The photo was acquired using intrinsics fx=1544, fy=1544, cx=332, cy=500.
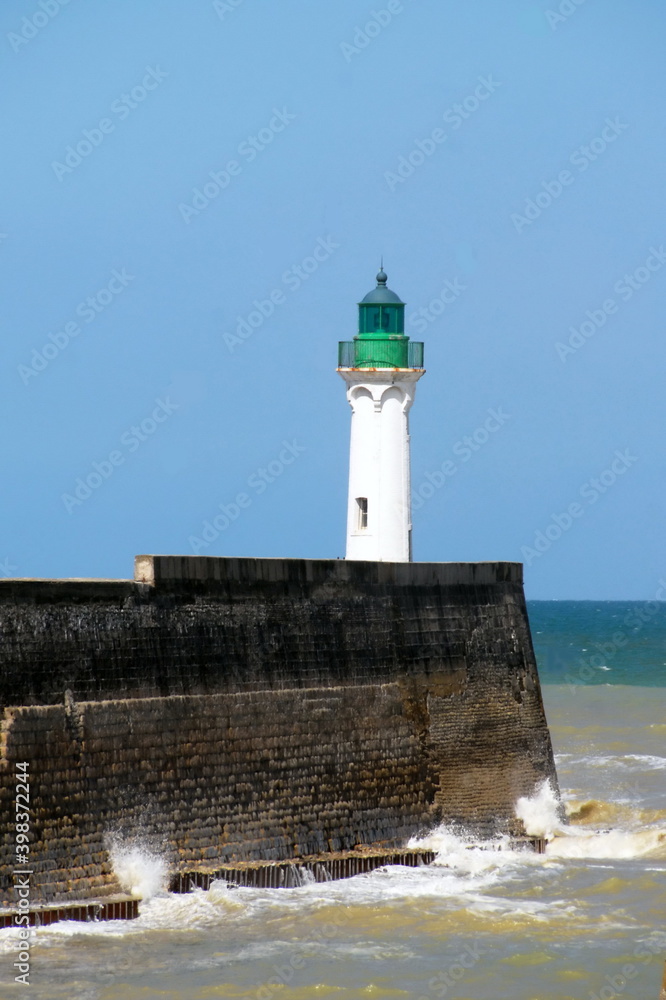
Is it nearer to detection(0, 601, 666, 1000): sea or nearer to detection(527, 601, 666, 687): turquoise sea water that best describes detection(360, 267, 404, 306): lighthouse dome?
detection(0, 601, 666, 1000): sea

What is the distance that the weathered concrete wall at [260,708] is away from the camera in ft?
41.7

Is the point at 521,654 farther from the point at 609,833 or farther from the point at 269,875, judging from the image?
the point at 269,875

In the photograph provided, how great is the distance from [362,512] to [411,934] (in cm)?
808

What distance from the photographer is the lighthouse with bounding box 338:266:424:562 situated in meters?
20.1

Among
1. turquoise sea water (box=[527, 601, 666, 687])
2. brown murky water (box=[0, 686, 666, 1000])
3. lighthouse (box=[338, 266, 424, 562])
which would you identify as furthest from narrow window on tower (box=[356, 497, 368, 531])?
turquoise sea water (box=[527, 601, 666, 687])

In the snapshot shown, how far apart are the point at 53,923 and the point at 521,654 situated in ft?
25.3

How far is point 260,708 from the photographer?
14.6 metres

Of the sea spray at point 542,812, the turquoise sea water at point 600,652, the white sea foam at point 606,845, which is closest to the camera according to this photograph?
the white sea foam at point 606,845

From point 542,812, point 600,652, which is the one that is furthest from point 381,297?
point 600,652

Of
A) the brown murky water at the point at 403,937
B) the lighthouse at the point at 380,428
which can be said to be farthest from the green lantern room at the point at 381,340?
the brown murky water at the point at 403,937

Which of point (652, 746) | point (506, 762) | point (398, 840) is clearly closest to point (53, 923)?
point (398, 840)

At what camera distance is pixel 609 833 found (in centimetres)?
1738

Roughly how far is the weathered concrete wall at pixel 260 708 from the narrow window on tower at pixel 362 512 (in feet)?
8.40

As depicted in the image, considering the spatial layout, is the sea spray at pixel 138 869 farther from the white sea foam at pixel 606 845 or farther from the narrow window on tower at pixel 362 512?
the narrow window on tower at pixel 362 512
